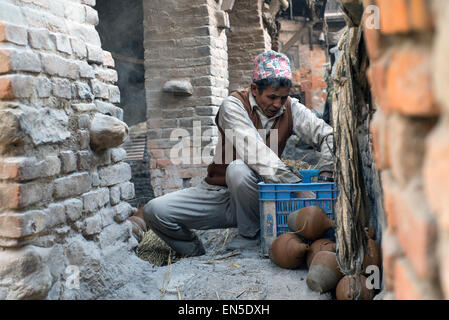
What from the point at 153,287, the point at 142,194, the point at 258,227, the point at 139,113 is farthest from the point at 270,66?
the point at 139,113

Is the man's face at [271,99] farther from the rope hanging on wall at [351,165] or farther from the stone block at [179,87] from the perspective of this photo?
the stone block at [179,87]

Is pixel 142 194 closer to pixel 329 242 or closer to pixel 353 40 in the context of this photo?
pixel 329 242

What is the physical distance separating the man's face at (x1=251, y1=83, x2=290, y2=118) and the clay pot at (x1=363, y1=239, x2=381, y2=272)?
146 centimetres

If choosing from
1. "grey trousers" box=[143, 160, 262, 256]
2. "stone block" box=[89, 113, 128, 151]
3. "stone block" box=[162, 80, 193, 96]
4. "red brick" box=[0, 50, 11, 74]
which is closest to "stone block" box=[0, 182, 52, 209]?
"red brick" box=[0, 50, 11, 74]

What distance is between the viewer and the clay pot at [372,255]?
2.25 meters

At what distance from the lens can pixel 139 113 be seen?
744cm

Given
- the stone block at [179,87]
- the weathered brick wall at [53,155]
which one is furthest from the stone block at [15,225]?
the stone block at [179,87]

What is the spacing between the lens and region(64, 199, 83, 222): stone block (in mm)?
2365

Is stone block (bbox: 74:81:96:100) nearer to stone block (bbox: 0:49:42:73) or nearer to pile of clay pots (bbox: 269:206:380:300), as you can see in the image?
stone block (bbox: 0:49:42:73)

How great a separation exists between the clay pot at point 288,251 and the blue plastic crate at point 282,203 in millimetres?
199

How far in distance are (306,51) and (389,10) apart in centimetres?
1855

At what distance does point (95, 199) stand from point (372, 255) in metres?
1.60

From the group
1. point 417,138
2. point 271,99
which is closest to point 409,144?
point 417,138

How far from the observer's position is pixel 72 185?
2.43 metres
